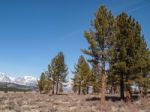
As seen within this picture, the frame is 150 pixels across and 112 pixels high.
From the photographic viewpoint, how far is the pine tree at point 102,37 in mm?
31109

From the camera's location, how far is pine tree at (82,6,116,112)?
102ft

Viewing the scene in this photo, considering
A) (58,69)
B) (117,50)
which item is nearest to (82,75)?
(58,69)

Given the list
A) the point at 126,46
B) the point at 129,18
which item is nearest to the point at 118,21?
the point at 129,18

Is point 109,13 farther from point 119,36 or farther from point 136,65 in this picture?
point 136,65

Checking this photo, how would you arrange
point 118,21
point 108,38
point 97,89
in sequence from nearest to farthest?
point 108,38
point 118,21
point 97,89

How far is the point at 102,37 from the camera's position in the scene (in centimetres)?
3108

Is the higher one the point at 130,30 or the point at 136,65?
the point at 130,30

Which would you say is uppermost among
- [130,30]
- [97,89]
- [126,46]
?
[130,30]

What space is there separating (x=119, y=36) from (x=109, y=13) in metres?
4.58

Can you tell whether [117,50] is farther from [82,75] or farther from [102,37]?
[82,75]

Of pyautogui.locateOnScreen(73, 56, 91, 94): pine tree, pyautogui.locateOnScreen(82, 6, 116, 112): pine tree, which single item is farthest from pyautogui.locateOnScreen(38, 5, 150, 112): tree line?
pyautogui.locateOnScreen(73, 56, 91, 94): pine tree

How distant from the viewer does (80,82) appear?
237 ft

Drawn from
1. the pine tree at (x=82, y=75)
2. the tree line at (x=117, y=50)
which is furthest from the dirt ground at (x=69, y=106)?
the pine tree at (x=82, y=75)

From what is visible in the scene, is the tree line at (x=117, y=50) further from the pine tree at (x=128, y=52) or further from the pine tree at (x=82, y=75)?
the pine tree at (x=82, y=75)
